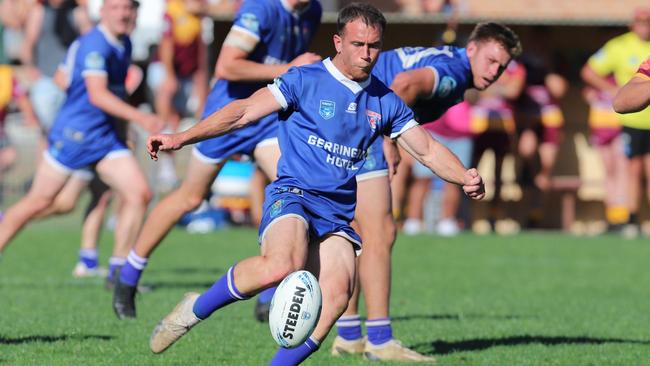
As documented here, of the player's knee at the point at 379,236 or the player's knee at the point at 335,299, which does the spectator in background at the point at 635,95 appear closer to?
the player's knee at the point at 379,236

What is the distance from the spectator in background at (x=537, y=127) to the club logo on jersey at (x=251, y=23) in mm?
10124

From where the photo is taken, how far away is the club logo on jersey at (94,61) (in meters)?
10.0

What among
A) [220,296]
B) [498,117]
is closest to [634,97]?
[220,296]

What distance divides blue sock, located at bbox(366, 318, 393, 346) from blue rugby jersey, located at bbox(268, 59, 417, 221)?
3.48ft

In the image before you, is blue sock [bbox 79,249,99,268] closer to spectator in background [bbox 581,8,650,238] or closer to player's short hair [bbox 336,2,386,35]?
player's short hair [bbox 336,2,386,35]

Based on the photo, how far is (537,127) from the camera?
60.1 feet

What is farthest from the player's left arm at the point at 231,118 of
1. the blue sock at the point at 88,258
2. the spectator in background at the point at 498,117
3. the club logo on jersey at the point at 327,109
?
the spectator in background at the point at 498,117

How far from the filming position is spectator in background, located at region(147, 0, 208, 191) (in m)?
17.9

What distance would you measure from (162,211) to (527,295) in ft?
11.8

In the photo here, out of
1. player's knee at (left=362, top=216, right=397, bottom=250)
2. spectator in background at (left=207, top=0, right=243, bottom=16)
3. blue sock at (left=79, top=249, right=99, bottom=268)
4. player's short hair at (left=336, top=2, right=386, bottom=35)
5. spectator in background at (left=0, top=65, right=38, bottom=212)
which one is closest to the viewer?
player's short hair at (left=336, top=2, right=386, bottom=35)

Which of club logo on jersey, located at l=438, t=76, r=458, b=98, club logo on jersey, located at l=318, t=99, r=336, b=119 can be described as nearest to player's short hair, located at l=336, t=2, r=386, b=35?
club logo on jersey, located at l=318, t=99, r=336, b=119

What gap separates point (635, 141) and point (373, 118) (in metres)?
11.5

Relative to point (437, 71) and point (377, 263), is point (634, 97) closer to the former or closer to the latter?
point (437, 71)

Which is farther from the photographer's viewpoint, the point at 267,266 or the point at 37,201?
the point at 37,201
